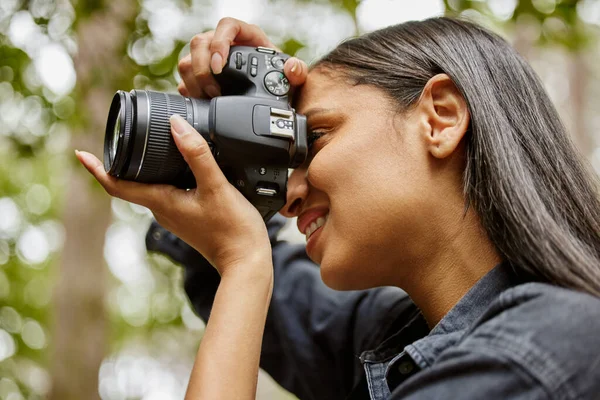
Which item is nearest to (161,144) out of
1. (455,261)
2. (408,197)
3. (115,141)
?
(115,141)

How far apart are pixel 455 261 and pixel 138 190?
0.68 meters

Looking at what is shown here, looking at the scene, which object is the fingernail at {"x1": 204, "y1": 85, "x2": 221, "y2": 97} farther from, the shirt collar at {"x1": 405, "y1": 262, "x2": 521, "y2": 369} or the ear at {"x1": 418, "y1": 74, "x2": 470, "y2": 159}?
the shirt collar at {"x1": 405, "y1": 262, "x2": 521, "y2": 369}

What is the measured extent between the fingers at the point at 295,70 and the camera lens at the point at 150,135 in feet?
0.67

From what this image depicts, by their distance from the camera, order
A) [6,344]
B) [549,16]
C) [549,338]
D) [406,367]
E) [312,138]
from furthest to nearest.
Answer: [6,344], [549,16], [312,138], [406,367], [549,338]

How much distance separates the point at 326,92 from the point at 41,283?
5.39m

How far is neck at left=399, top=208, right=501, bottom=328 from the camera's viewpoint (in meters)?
1.42

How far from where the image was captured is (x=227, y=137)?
4.73 feet

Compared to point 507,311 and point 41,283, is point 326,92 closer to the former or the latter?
point 507,311

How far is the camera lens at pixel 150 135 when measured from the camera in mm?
1397

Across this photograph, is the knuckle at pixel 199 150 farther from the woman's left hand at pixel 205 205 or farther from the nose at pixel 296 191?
the nose at pixel 296 191

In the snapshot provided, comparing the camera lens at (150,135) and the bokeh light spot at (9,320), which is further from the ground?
the camera lens at (150,135)

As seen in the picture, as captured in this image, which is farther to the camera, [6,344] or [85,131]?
[6,344]

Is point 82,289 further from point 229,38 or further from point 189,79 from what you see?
point 229,38

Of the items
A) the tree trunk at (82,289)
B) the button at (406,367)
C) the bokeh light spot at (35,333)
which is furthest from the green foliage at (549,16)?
the bokeh light spot at (35,333)
